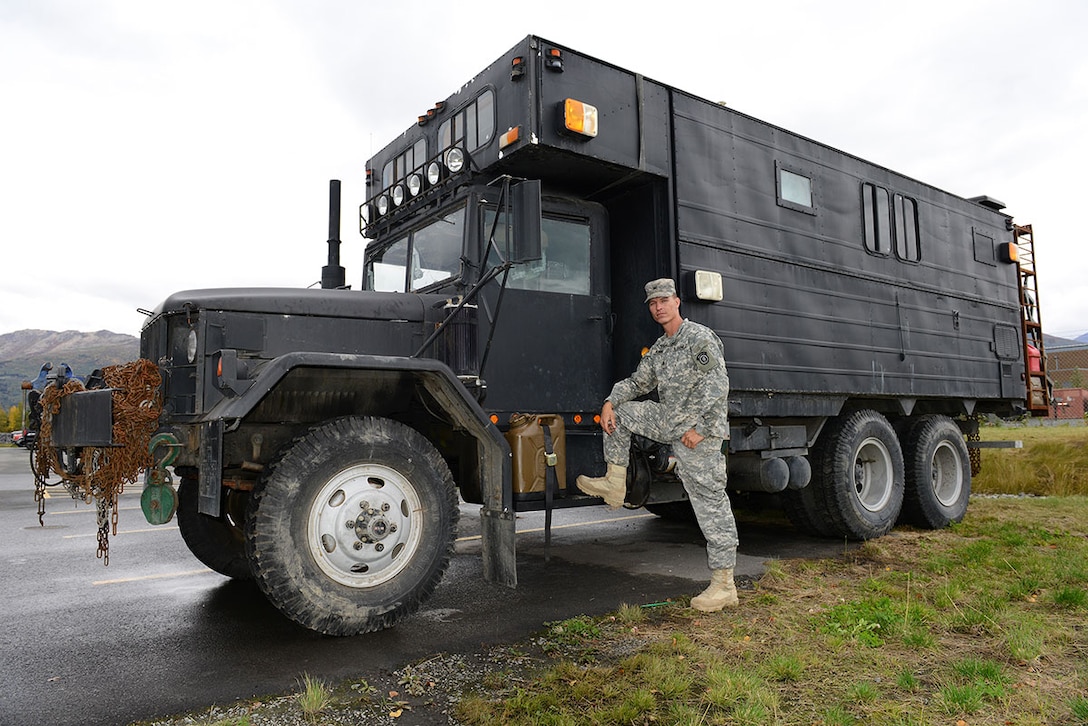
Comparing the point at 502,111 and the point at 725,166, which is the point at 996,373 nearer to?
the point at 725,166

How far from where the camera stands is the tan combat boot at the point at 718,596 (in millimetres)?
4473

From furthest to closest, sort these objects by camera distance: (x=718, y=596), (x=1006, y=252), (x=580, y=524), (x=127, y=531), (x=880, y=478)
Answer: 1. (x=1006, y=252)
2. (x=580, y=524)
3. (x=127, y=531)
4. (x=880, y=478)
5. (x=718, y=596)

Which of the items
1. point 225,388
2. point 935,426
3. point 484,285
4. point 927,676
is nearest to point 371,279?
point 484,285

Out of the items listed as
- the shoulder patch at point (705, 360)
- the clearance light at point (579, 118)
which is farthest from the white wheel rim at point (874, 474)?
the clearance light at point (579, 118)

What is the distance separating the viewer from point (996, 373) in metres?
8.66

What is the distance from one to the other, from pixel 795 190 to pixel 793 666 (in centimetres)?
458

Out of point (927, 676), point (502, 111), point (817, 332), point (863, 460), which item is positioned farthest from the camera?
point (863, 460)

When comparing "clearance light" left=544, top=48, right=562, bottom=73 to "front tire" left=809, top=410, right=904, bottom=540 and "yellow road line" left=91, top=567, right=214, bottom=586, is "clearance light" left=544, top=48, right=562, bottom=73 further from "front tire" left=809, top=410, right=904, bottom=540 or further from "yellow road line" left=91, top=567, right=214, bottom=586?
"yellow road line" left=91, top=567, right=214, bottom=586

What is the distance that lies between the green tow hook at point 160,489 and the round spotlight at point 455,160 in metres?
2.53

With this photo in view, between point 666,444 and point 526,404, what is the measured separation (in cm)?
100

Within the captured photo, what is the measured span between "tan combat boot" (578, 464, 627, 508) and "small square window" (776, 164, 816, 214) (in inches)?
122

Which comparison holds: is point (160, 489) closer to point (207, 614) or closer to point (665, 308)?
point (207, 614)

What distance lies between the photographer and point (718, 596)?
4520 millimetres

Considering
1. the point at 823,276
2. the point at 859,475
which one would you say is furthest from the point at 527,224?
the point at 859,475
